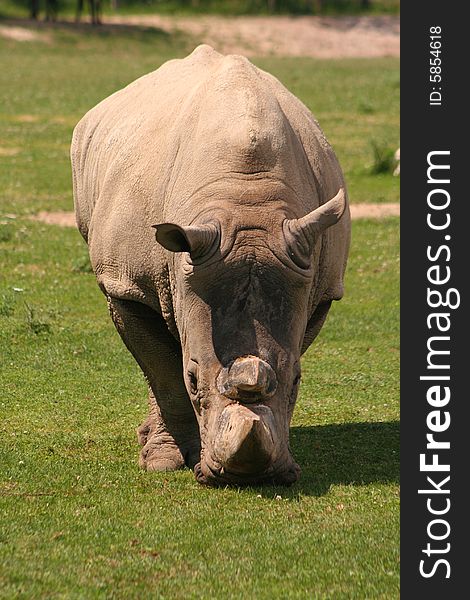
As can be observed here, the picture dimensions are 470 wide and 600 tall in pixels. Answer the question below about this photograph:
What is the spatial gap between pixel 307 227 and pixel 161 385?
1966 millimetres

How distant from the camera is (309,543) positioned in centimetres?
700

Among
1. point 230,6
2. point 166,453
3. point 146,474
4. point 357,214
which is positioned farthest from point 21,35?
point 146,474

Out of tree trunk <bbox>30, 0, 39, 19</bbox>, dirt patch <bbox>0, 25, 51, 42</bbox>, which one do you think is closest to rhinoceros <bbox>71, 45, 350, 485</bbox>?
dirt patch <bbox>0, 25, 51, 42</bbox>

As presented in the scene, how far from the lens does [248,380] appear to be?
23.4ft

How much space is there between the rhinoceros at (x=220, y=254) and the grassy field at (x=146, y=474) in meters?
0.33

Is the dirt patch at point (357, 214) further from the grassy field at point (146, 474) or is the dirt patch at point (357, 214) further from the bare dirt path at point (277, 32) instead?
the bare dirt path at point (277, 32)

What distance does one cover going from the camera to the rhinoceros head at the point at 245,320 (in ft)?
23.7

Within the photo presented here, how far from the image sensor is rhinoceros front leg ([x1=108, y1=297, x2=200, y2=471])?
28.6 ft

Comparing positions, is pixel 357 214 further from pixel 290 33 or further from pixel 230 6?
pixel 230 6

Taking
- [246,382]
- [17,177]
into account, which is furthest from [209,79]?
[17,177]

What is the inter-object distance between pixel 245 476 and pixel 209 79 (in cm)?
252

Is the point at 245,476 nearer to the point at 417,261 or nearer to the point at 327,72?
the point at 417,261

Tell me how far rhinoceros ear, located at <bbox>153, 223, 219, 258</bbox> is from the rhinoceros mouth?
45.7 inches

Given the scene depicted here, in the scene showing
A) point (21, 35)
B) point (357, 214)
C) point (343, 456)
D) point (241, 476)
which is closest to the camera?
point (241, 476)
